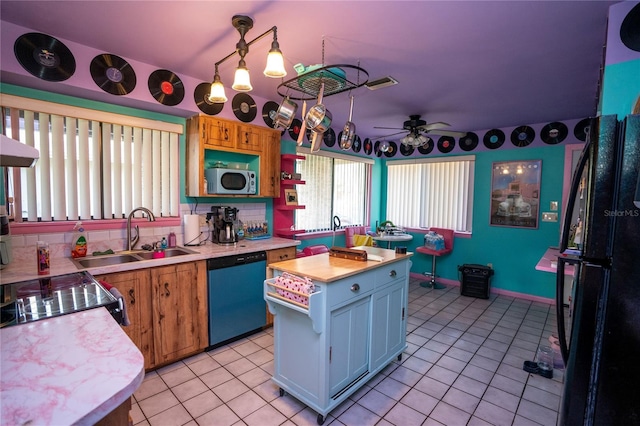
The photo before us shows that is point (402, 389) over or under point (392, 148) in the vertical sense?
under

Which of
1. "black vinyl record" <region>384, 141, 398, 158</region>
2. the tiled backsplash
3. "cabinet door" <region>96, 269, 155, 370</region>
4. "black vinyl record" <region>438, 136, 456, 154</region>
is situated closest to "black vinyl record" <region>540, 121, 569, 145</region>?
"black vinyl record" <region>438, 136, 456, 154</region>

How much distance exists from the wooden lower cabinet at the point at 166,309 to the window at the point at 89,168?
2.66ft

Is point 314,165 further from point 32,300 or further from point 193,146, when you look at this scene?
point 32,300

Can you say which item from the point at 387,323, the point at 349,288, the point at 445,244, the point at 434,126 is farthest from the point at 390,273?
the point at 445,244

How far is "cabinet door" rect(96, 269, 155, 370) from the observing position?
2365 millimetres

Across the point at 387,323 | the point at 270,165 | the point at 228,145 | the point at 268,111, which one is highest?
the point at 268,111

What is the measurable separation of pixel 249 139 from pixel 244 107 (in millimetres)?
380

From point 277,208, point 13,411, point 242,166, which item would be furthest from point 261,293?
point 13,411

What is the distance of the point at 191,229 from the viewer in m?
3.17

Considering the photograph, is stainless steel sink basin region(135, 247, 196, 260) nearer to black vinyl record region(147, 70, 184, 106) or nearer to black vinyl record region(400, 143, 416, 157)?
black vinyl record region(147, 70, 184, 106)

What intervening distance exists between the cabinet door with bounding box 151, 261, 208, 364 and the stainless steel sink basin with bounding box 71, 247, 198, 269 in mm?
267

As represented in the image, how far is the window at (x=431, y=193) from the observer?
520 cm

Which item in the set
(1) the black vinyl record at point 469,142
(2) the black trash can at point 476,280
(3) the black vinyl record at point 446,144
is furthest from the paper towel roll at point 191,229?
(1) the black vinyl record at point 469,142

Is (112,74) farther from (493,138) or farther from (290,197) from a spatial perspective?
(493,138)
